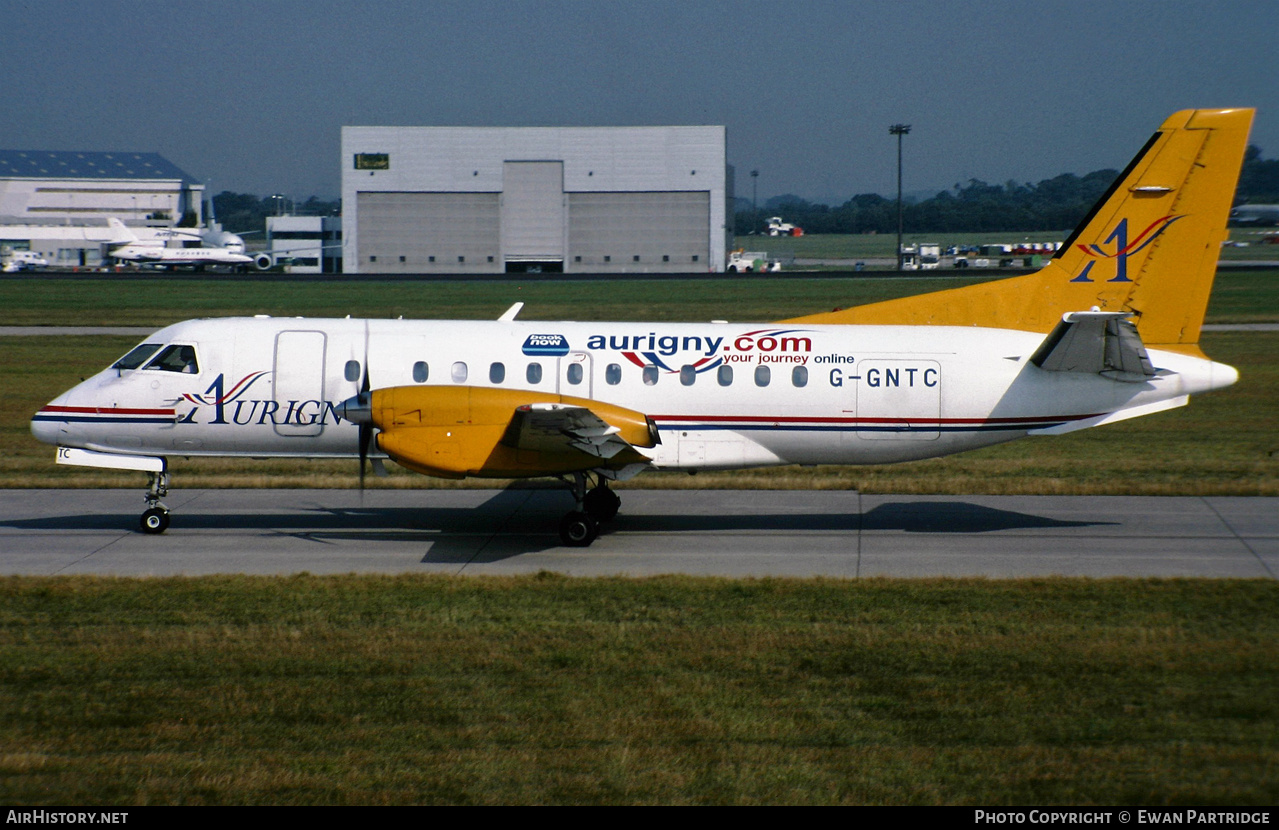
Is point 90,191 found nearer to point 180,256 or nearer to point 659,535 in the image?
point 180,256

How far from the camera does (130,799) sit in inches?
312

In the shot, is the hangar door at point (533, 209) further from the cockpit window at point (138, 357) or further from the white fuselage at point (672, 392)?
the white fuselage at point (672, 392)

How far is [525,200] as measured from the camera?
11725 cm

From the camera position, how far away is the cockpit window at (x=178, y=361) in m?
16.7

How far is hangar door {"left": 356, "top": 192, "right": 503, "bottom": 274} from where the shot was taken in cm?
11681

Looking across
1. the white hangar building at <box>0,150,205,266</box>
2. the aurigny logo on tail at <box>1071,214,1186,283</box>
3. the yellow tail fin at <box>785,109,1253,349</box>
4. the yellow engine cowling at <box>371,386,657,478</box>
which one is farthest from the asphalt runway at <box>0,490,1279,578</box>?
the white hangar building at <box>0,150,205,266</box>

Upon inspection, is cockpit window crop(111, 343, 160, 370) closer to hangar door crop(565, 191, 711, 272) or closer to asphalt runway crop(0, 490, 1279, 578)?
asphalt runway crop(0, 490, 1279, 578)

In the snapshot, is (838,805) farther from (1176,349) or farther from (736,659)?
(1176,349)

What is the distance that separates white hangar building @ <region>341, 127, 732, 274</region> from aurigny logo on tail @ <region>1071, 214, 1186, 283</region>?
9964 cm

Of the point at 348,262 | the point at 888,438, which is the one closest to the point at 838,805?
the point at 888,438

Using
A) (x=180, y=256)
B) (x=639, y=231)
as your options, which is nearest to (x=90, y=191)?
(x=180, y=256)

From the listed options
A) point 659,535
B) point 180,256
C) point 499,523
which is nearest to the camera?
point 659,535

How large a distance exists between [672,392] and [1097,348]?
608cm

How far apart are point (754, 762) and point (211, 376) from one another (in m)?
11.3
